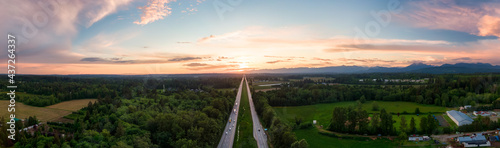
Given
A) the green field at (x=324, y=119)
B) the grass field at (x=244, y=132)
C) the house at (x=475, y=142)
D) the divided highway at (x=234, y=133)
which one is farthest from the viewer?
the green field at (x=324, y=119)

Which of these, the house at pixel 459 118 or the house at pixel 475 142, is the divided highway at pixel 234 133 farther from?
the house at pixel 459 118

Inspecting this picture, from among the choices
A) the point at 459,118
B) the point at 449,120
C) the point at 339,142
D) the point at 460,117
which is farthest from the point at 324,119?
the point at 460,117

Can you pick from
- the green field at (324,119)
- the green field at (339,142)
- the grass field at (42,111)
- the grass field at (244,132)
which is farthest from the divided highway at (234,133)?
the grass field at (42,111)

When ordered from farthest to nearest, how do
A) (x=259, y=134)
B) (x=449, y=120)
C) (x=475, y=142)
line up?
(x=449, y=120) → (x=259, y=134) → (x=475, y=142)

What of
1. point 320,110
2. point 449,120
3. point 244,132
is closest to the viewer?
point 244,132

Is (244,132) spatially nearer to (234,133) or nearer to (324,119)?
(234,133)

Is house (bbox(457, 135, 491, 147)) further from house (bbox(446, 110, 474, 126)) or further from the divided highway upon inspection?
the divided highway

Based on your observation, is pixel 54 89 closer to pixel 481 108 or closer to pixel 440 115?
pixel 440 115

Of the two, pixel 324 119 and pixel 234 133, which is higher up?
pixel 324 119

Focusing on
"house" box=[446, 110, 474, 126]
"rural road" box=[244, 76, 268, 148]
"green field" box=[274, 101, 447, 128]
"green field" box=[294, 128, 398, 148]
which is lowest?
"green field" box=[294, 128, 398, 148]

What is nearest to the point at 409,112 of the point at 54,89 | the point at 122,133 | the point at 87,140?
the point at 122,133

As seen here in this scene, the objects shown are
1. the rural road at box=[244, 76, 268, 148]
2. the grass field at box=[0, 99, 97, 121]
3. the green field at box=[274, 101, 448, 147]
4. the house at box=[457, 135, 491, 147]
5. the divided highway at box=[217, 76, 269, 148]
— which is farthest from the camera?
the grass field at box=[0, 99, 97, 121]

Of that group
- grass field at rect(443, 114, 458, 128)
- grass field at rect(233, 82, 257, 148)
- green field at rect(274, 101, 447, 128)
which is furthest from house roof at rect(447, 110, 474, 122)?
grass field at rect(233, 82, 257, 148)
